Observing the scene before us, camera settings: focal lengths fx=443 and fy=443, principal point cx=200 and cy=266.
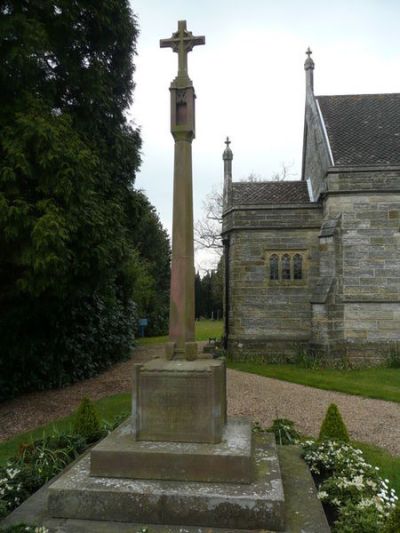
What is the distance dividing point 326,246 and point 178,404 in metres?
10.7

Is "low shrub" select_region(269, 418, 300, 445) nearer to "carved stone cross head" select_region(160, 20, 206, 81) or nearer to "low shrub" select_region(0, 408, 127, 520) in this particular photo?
"low shrub" select_region(0, 408, 127, 520)

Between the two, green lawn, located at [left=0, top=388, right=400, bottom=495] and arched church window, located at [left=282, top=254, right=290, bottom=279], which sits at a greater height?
arched church window, located at [left=282, top=254, right=290, bottom=279]

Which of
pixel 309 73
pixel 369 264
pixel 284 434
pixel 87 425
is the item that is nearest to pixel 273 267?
pixel 369 264

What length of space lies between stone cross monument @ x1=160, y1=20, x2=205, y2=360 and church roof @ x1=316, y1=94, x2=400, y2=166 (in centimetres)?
1056

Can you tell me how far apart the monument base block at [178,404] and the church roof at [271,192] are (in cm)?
1295

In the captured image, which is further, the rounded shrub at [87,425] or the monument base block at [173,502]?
the rounded shrub at [87,425]

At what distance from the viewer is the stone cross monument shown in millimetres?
4898

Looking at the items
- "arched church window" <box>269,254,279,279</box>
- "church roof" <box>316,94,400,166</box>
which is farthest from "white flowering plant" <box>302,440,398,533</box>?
"church roof" <box>316,94,400,166</box>

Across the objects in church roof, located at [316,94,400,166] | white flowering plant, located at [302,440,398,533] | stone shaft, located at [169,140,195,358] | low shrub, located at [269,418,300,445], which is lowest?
low shrub, located at [269,418,300,445]

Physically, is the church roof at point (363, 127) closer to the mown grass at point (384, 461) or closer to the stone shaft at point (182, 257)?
the mown grass at point (384, 461)

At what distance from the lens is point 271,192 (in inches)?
696

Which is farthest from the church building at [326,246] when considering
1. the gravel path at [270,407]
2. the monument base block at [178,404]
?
the monument base block at [178,404]

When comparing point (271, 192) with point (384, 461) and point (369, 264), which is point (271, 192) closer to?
point (369, 264)

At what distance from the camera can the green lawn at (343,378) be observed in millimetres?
10570
